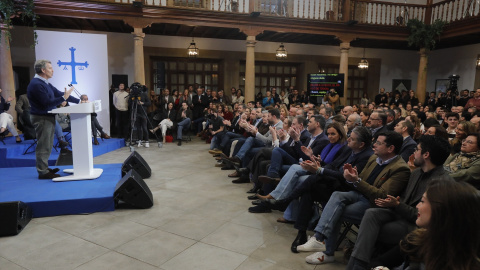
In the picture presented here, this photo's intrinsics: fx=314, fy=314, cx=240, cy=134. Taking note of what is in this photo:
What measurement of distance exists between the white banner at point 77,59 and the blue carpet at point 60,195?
14.3 ft

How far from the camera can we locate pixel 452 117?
4.50m

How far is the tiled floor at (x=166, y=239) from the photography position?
255cm

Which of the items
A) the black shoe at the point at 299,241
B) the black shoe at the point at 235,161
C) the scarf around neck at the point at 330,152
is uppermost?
the scarf around neck at the point at 330,152

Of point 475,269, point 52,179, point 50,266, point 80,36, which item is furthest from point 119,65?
point 475,269

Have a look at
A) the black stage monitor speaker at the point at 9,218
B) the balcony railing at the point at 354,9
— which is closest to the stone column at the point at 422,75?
the balcony railing at the point at 354,9

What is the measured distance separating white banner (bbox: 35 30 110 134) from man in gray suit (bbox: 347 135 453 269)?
7.70m

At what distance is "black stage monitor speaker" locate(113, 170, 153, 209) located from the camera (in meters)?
3.64

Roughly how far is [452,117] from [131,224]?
452 cm

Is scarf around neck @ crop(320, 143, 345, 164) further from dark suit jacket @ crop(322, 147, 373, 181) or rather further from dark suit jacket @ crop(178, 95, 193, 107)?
dark suit jacket @ crop(178, 95, 193, 107)

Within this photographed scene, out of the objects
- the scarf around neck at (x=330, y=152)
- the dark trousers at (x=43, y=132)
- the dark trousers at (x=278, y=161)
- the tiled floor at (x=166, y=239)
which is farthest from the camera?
the dark trousers at (x=43, y=132)

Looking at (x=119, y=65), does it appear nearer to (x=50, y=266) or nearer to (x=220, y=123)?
(x=220, y=123)

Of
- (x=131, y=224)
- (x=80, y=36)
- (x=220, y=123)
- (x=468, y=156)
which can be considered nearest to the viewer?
(x=468, y=156)

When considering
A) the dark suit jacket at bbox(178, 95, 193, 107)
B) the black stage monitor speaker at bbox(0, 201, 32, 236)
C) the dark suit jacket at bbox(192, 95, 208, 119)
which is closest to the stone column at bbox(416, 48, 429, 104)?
the dark suit jacket at bbox(192, 95, 208, 119)

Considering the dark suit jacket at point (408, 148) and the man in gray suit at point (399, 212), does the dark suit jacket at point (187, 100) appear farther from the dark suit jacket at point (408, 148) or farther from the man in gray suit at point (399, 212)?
the man in gray suit at point (399, 212)
